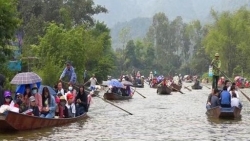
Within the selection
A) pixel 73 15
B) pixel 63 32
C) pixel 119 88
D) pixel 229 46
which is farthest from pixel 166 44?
pixel 119 88

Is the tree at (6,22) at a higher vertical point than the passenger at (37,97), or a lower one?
higher

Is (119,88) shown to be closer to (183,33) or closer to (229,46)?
(229,46)

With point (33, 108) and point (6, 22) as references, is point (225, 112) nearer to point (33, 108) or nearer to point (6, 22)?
point (33, 108)

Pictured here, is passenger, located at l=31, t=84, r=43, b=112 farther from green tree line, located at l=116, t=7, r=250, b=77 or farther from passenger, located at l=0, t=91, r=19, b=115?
green tree line, located at l=116, t=7, r=250, b=77

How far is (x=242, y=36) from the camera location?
69.4 metres

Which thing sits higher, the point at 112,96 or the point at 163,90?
the point at 163,90

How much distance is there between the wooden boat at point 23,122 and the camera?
45.7ft

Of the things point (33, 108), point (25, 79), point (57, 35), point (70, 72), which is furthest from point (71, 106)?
point (57, 35)

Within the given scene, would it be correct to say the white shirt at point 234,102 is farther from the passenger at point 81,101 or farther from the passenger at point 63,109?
the passenger at point 63,109

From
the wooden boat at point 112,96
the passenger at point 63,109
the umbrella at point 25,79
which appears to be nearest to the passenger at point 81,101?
the passenger at point 63,109

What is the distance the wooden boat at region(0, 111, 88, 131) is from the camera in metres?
13.9

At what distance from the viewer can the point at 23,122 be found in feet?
48.2

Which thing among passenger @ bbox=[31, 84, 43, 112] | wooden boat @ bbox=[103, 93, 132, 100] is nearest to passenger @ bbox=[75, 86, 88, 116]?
passenger @ bbox=[31, 84, 43, 112]

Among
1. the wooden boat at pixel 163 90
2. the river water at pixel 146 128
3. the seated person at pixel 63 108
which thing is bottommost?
the river water at pixel 146 128
